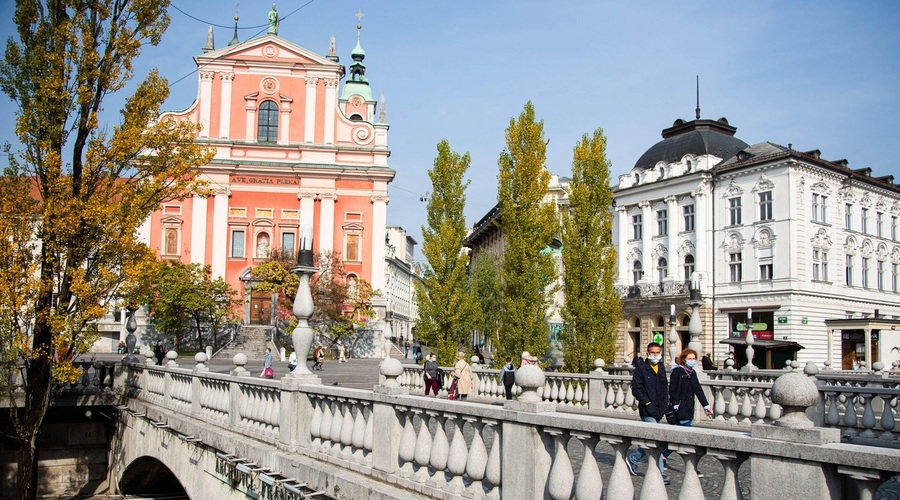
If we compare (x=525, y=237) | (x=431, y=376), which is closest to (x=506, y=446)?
(x=431, y=376)

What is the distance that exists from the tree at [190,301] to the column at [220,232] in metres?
1.67

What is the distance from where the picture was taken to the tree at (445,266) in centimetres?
2523

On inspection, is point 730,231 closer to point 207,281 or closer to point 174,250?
point 207,281

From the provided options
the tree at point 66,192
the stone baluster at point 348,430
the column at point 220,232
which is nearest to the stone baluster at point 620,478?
the stone baluster at point 348,430

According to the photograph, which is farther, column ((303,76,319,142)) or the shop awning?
column ((303,76,319,142))

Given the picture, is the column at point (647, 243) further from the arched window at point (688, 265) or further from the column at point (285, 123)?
the column at point (285, 123)

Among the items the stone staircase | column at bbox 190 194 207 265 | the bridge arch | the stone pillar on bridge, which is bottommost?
the bridge arch

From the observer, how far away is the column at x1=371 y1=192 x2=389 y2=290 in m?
52.9

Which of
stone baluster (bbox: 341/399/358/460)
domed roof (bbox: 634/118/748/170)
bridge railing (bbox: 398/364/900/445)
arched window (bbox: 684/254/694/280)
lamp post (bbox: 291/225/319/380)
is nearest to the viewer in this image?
stone baluster (bbox: 341/399/358/460)

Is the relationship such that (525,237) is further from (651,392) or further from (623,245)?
(623,245)

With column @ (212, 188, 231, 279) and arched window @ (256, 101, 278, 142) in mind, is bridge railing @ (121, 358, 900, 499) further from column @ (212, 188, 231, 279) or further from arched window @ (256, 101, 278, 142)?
arched window @ (256, 101, 278, 142)

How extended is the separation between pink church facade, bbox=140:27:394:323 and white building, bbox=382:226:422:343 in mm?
40350

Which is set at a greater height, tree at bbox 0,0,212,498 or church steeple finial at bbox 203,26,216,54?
church steeple finial at bbox 203,26,216,54

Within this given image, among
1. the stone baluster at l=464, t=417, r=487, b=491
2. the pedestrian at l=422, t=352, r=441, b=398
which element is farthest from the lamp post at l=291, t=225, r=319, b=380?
the pedestrian at l=422, t=352, r=441, b=398
